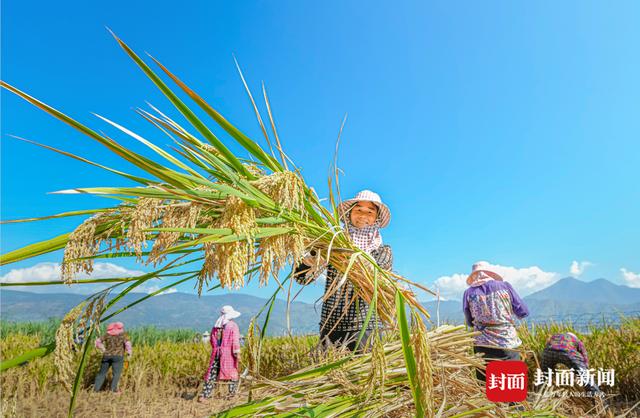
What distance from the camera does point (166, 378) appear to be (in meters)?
6.10

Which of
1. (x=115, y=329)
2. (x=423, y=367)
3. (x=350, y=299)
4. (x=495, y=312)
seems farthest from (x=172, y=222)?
(x=115, y=329)

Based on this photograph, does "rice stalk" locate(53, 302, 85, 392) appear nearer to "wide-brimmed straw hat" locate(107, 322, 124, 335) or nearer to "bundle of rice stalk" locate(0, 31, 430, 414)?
"bundle of rice stalk" locate(0, 31, 430, 414)

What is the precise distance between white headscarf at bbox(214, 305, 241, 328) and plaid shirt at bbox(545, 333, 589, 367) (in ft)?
15.1

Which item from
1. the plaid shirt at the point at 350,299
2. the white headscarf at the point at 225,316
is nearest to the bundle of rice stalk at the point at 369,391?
the plaid shirt at the point at 350,299

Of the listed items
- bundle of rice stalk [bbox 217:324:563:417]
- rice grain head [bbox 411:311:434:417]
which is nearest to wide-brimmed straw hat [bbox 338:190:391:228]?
bundle of rice stalk [bbox 217:324:563:417]

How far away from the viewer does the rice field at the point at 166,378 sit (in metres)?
4.44

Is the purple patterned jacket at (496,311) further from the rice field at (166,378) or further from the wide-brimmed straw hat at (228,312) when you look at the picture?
the wide-brimmed straw hat at (228,312)

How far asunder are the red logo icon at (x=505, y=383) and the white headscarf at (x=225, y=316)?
5.16m

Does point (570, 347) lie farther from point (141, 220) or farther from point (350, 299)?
point (141, 220)

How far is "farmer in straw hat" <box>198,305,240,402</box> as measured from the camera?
5836mm

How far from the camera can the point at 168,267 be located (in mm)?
1180

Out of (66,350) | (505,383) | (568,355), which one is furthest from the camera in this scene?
(568,355)

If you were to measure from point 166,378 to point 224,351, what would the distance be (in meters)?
1.11

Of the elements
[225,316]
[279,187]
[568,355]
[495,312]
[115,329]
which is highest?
[279,187]
